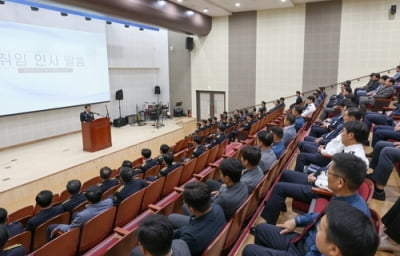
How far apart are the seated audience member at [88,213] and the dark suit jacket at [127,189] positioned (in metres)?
0.12

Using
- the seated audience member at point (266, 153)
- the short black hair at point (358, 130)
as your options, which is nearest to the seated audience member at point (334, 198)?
the short black hair at point (358, 130)

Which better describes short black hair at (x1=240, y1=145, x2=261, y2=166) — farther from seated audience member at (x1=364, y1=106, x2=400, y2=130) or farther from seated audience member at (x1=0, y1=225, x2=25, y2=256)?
seated audience member at (x1=364, y1=106, x2=400, y2=130)

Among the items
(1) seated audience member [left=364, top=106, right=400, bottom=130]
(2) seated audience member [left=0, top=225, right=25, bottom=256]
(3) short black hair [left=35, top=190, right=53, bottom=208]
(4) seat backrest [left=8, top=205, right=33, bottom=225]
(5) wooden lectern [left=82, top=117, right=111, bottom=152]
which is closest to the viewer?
(2) seated audience member [left=0, top=225, right=25, bottom=256]

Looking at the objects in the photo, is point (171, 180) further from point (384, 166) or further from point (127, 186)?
point (384, 166)

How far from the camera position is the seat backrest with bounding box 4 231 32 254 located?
7.21 ft

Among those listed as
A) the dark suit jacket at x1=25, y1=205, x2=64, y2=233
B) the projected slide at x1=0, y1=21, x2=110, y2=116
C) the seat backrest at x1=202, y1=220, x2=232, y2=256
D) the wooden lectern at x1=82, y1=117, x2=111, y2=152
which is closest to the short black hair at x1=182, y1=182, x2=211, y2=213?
the seat backrest at x1=202, y1=220, x2=232, y2=256

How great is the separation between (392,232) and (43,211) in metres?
2.76

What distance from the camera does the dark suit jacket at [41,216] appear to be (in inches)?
96.4

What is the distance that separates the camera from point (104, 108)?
9.31 metres

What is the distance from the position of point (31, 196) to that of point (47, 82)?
3.45 m

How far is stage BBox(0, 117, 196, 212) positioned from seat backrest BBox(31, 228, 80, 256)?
3125 mm

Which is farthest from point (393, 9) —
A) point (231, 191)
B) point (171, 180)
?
point (231, 191)

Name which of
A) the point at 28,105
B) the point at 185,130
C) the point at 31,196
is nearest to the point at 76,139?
the point at 28,105

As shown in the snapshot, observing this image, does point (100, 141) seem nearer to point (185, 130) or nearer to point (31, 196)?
point (31, 196)
